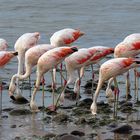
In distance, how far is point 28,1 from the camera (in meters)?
31.4

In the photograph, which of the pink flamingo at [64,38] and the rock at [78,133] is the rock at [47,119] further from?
the pink flamingo at [64,38]

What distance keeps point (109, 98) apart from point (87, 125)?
7.92 ft

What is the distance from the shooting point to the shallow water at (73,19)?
22.5m

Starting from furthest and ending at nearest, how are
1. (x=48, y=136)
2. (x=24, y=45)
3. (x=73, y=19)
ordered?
1. (x=73, y=19)
2. (x=24, y=45)
3. (x=48, y=136)

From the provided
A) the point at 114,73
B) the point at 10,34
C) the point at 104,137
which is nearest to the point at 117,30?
the point at 10,34

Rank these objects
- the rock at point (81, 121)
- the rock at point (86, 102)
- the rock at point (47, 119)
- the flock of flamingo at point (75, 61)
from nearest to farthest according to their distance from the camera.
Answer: the rock at point (81, 121) < the rock at point (47, 119) < the flock of flamingo at point (75, 61) < the rock at point (86, 102)

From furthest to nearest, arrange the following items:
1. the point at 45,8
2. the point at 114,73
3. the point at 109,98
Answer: the point at 45,8 < the point at 109,98 < the point at 114,73

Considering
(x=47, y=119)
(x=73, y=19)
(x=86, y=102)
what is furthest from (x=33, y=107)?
(x=73, y=19)

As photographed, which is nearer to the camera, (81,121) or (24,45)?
(81,121)

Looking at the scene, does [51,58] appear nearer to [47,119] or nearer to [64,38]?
[47,119]

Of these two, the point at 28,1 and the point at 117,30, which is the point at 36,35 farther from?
the point at 28,1

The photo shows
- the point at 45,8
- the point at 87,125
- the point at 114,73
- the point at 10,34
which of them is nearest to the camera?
the point at 87,125

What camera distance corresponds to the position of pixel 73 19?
2666 cm

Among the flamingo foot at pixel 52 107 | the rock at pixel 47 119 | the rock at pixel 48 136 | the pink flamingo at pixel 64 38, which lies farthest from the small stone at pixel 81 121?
the pink flamingo at pixel 64 38
